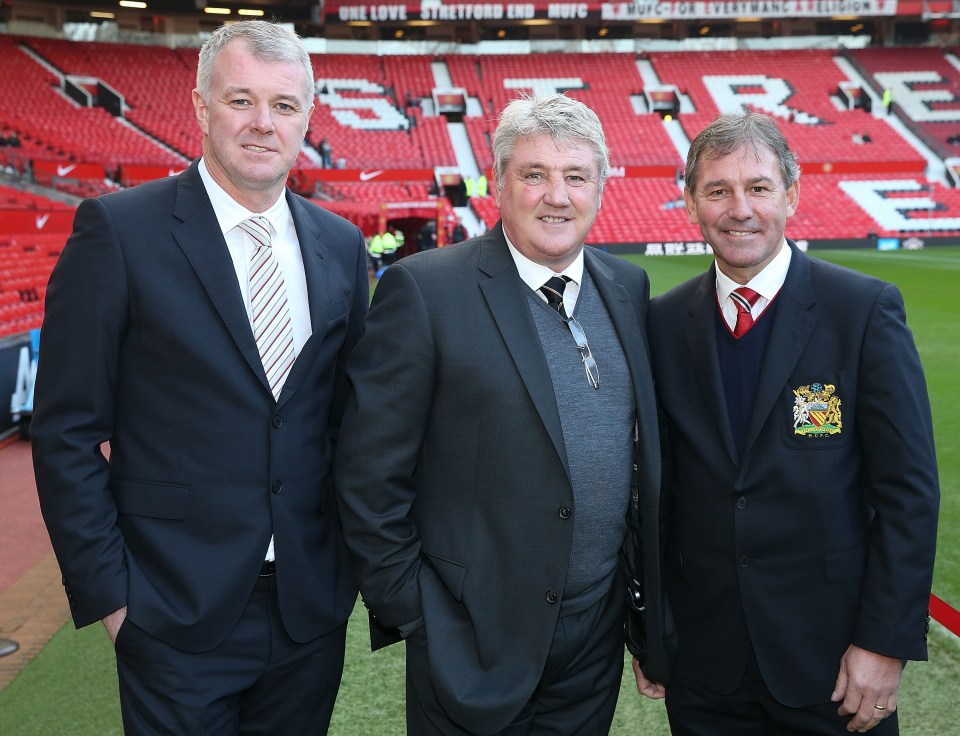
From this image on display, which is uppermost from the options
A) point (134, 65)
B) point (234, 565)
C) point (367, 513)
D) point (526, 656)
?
point (134, 65)

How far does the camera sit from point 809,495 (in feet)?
7.14

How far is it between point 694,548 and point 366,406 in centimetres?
99

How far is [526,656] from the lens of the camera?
6.84ft

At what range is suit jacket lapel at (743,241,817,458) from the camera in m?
2.18

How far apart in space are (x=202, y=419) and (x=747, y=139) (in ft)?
5.10

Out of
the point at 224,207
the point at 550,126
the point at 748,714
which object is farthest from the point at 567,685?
the point at 224,207

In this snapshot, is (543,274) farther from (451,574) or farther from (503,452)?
(451,574)

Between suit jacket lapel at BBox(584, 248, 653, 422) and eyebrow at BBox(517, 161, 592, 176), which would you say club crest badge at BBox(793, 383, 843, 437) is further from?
eyebrow at BBox(517, 161, 592, 176)

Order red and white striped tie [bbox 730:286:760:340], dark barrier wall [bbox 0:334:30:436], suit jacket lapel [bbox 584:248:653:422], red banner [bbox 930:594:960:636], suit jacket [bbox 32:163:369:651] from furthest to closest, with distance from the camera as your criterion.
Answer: dark barrier wall [bbox 0:334:30:436] → red banner [bbox 930:594:960:636] → red and white striped tie [bbox 730:286:760:340] → suit jacket lapel [bbox 584:248:653:422] → suit jacket [bbox 32:163:369:651]

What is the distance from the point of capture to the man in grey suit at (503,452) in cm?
207

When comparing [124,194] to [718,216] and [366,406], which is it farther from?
[718,216]

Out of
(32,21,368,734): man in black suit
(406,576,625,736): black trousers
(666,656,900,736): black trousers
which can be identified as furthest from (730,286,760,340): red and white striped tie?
(32,21,368,734): man in black suit

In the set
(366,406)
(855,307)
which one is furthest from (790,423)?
(366,406)

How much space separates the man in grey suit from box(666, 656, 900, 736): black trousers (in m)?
0.37
